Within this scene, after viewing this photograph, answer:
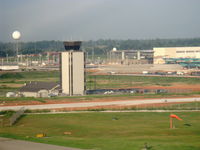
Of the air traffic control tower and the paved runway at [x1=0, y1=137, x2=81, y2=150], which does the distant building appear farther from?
the paved runway at [x1=0, y1=137, x2=81, y2=150]

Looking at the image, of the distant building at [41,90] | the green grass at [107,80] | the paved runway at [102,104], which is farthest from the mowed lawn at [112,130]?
the green grass at [107,80]

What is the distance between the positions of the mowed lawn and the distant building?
109 feet

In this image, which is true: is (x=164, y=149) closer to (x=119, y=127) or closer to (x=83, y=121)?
(x=119, y=127)

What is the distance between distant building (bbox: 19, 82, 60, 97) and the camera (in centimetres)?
10256

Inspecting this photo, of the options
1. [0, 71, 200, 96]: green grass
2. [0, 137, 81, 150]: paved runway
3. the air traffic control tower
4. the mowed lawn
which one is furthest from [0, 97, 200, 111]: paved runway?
[0, 71, 200, 96]: green grass

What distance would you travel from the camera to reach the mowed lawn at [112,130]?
39.3 metres

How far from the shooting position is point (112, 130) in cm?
5262

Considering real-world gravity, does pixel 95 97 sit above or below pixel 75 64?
below

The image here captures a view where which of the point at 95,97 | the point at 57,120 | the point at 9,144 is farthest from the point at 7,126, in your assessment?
the point at 95,97

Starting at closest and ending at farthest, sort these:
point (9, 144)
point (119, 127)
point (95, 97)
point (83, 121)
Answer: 1. point (9, 144)
2. point (119, 127)
3. point (83, 121)
4. point (95, 97)

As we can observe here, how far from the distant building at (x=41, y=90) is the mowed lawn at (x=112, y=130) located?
3324 cm

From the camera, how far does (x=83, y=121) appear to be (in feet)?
203

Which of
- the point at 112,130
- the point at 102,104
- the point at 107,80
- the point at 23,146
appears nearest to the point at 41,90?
the point at 102,104

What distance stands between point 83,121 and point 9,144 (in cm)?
2355
